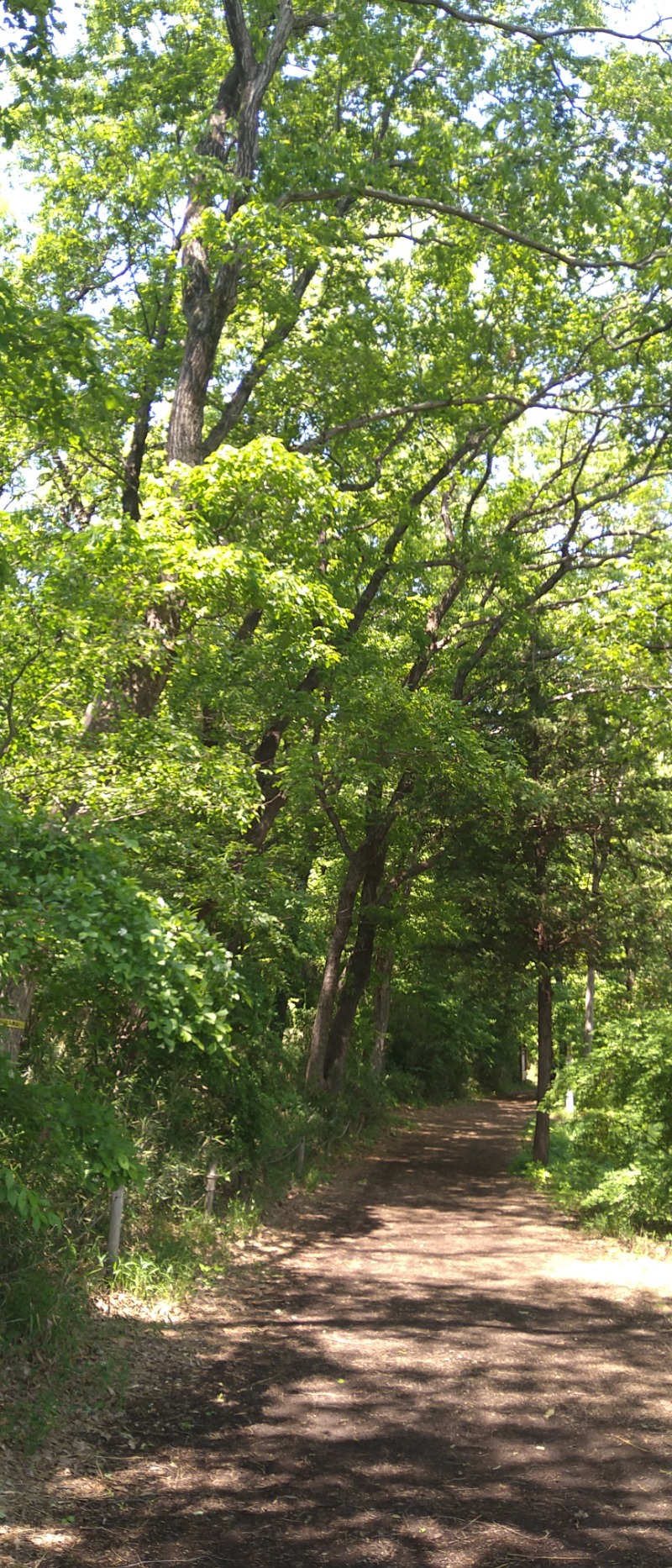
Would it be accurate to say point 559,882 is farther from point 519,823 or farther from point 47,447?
point 47,447

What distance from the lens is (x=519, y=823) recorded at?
1980 centimetres

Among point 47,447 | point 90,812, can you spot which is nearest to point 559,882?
point 47,447

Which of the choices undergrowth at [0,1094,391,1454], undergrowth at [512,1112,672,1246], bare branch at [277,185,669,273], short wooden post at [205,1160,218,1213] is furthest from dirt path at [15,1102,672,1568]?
bare branch at [277,185,669,273]

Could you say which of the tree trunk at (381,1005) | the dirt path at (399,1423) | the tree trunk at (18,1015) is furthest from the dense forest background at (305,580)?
the tree trunk at (381,1005)

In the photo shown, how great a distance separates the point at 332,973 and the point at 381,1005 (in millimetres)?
10613

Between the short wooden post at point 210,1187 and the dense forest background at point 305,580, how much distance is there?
194 mm

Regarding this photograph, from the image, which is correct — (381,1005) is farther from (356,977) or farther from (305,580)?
(305,580)

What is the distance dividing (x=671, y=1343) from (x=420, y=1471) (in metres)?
4.16

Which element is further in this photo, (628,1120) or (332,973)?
(332,973)

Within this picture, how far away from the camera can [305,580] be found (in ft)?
40.6

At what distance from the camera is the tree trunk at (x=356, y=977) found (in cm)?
2388

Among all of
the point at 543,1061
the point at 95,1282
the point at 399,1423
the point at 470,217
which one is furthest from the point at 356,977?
the point at 399,1423

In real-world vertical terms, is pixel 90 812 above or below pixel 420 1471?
above

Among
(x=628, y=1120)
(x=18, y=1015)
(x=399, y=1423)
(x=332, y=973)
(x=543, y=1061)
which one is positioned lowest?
(x=399, y=1423)
